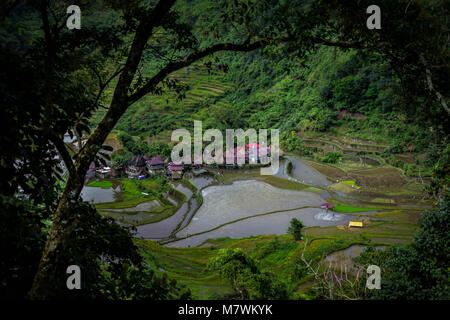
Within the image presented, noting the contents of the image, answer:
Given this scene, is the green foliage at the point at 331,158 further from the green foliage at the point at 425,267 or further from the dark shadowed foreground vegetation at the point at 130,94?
the green foliage at the point at 425,267

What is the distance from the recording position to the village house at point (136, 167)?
95.3 ft

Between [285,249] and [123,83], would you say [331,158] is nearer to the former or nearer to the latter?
[285,249]

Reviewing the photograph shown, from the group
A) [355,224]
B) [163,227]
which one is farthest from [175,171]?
[355,224]

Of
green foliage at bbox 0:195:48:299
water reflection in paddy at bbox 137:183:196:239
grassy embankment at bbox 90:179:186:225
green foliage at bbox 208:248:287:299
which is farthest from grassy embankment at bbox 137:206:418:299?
green foliage at bbox 0:195:48:299

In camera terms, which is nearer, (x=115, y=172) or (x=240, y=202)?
(x=240, y=202)

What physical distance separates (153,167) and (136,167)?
1722 millimetres

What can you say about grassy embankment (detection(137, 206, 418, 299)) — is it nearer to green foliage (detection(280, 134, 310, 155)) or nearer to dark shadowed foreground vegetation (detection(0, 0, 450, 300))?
dark shadowed foreground vegetation (detection(0, 0, 450, 300))

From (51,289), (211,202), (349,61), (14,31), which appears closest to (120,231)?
(51,289)

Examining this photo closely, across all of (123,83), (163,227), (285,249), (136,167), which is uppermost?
(136,167)

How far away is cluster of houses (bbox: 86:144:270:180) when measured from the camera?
29.0 m

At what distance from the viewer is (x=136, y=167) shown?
29469mm

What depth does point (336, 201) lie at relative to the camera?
21.9 meters

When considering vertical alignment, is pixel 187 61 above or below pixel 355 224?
above
